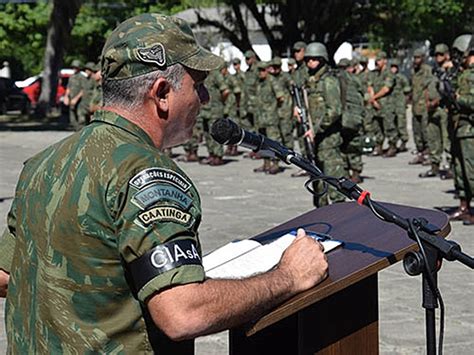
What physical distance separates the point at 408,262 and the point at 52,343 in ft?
2.93

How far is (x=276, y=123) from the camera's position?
61.0 feet

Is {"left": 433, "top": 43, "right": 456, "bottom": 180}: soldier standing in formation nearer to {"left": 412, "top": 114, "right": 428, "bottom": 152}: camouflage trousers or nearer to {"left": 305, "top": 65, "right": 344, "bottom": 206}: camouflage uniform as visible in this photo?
{"left": 305, "top": 65, "right": 344, "bottom": 206}: camouflage uniform

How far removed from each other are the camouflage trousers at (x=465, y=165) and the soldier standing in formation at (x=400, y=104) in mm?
8985

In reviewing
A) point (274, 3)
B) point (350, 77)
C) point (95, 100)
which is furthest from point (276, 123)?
point (274, 3)

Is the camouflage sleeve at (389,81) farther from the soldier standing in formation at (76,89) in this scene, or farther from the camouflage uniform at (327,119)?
the camouflage uniform at (327,119)

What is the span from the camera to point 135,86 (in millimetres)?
2604

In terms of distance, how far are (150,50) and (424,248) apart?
834mm

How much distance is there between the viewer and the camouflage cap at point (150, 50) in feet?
8.51

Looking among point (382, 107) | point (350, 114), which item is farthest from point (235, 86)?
point (350, 114)

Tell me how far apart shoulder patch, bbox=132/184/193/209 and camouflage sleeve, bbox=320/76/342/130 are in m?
8.90

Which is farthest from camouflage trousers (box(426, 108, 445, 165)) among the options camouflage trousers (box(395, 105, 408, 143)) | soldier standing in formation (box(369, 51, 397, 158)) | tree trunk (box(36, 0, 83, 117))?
tree trunk (box(36, 0, 83, 117))

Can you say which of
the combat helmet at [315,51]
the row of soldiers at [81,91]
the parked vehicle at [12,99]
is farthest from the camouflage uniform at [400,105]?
the parked vehicle at [12,99]

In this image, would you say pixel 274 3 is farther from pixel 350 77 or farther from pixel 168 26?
pixel 168 26

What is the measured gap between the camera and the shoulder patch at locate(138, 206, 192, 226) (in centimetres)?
243
